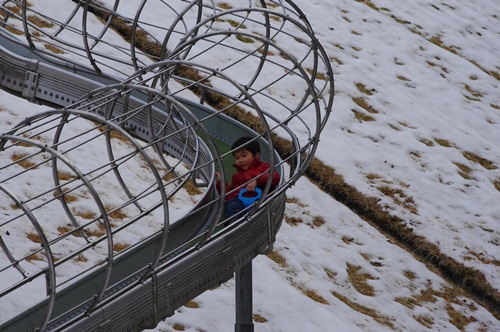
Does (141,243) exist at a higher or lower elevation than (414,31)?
higher

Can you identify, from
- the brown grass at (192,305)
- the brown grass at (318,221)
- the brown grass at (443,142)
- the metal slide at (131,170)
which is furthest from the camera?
the brown grass at (443,142)

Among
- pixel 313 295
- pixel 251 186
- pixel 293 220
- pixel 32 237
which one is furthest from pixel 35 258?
pixel 293 220

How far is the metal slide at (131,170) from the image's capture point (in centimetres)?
813

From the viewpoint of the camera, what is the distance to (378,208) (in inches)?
599

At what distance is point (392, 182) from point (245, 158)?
6.14 m

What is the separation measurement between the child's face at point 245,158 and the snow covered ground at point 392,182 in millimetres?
2157

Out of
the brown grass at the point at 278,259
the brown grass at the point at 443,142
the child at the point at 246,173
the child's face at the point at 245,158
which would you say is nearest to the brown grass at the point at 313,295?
the brown grass at the point at 278,259

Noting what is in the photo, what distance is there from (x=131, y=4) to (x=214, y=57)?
1.85 meters

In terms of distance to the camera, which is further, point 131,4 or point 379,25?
point 379,25

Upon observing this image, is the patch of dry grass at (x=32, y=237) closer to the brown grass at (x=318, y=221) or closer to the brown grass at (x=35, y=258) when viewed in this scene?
the brown grass at (x=35, y=258)

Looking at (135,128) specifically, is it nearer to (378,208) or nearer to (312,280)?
(312,280)

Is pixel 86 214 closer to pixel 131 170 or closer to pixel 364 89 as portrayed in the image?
pixel 131 170

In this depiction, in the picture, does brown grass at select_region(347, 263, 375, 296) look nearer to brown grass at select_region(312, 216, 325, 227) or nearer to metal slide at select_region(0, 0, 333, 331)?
brown grass at select_region(312, 216, 325, 227)

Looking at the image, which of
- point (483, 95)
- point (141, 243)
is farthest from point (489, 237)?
point (141, 243)
